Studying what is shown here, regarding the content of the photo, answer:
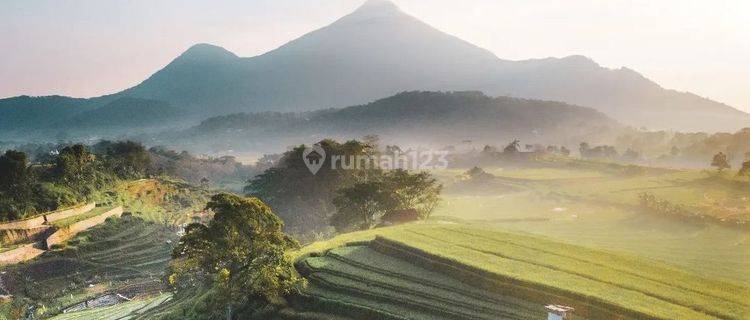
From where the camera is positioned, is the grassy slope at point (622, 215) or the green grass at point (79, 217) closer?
the grassy slope at point (622, 215)

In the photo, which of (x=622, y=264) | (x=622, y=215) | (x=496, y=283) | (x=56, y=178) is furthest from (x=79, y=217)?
(x=622, y=215)

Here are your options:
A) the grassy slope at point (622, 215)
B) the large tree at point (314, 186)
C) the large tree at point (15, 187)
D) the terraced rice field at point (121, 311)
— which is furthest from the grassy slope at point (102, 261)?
the grassy slope at point (622, 215)

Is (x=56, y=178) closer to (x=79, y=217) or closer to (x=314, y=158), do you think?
(x=79, y=217)

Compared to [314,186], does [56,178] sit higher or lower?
higher

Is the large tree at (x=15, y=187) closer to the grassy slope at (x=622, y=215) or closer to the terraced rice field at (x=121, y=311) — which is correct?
the terraced rice field at (x=121, y=311)

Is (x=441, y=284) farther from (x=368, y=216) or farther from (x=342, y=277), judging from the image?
(x=368, y=216)

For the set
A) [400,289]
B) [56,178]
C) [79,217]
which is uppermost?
[56,178]
